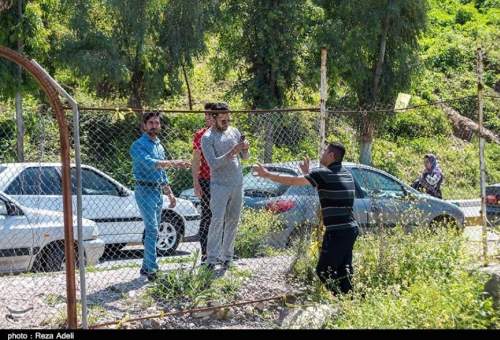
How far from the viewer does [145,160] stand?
7281 millimetres

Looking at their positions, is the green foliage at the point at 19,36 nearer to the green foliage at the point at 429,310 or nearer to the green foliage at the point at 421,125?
the green foliage at the point at 429,310

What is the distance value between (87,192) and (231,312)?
13.1 ft

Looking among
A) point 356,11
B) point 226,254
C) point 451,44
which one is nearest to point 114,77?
point 356,11

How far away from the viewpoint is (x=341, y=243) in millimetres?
7027

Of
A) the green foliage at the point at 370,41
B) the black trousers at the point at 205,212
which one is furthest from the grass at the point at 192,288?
the green foliage at the point at 370,41

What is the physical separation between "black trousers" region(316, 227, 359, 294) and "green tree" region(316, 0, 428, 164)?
43.8 ft

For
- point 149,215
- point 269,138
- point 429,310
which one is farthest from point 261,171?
point 269,138

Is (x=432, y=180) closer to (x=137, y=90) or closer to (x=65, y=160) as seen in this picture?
(x=65, y=160)

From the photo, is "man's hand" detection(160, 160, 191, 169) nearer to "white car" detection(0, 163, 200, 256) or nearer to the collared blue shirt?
the collared blue shirt

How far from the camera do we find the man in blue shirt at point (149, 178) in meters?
7.30

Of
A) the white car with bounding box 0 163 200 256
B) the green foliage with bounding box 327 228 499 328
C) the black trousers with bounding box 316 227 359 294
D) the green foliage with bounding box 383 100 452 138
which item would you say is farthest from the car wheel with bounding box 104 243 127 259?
the green foliage with bounding box 383 100 452 138

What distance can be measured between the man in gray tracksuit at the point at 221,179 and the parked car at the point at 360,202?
3.24 feet

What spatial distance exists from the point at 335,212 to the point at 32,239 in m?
3.75
